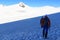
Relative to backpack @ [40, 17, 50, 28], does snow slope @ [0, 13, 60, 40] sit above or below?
below

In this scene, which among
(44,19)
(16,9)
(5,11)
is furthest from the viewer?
(16,9)

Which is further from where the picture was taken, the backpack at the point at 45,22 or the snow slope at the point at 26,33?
the snow slope at the point at 26,33

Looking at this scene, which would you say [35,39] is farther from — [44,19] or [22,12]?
[22,12]

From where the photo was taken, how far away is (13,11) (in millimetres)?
43656

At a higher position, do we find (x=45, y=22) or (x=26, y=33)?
(x=45, y=22)

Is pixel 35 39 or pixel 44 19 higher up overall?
pixel 44 19

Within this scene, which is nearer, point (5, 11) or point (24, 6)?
point (5, 11)

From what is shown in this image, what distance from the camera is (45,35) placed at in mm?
13461

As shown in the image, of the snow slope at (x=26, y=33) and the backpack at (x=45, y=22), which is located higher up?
the backpack at (x=45, y=22)

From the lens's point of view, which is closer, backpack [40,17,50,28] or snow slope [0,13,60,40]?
backpack [40,17,50,28]

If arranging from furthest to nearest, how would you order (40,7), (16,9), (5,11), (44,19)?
(40,7)
(16,9)
(5,11)
(44,19)

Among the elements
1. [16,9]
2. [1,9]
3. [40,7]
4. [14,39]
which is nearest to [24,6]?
[16,9]

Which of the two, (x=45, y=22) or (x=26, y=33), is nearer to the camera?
(x=45, y=22)

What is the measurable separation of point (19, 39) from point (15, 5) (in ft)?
114
